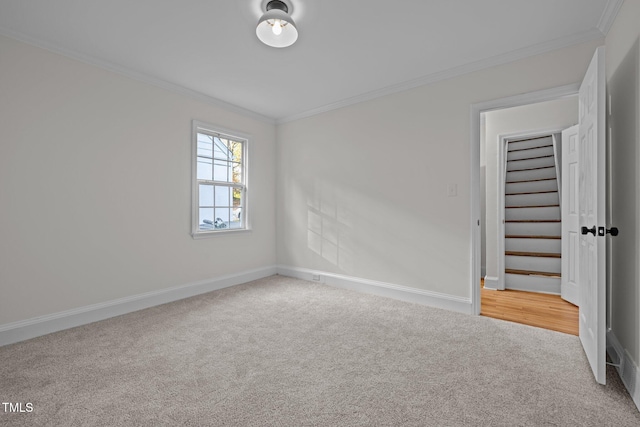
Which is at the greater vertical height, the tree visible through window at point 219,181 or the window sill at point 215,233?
the tree visible through window at point 219,181

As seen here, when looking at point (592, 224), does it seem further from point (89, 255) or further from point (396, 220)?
point (89, 255)

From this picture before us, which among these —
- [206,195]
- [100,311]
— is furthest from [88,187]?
[206,195]

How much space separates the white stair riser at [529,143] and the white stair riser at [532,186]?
69cm

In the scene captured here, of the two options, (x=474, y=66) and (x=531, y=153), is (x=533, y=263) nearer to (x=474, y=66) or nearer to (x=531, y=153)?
(x=531, y=153)

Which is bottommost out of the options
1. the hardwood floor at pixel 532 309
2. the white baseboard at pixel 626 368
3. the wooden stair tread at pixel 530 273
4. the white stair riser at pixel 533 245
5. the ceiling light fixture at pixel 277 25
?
the hardwood floor at pixel 532 309

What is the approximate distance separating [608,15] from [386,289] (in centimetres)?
308

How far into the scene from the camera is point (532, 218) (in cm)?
450

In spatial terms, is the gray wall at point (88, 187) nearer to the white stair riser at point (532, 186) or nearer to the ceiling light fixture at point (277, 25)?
the ceiling light fixture at point (277, 25)

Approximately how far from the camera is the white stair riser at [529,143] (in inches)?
191

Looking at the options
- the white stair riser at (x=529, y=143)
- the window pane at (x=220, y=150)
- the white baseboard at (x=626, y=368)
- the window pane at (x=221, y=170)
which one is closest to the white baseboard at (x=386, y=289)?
the white baseboard at (x=626, y=368)

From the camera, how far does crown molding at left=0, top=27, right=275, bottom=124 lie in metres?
2.49

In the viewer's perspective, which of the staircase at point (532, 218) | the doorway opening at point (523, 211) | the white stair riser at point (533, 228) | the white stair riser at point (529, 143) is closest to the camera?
the doorway opening at point (523, 211)

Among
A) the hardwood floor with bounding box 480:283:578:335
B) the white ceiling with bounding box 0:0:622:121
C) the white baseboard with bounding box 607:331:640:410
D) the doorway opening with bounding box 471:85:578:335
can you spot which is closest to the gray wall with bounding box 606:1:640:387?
the white baseboard with bounding box 607:331:640:410

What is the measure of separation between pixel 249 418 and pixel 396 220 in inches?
102
